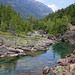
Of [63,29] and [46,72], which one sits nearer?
[46,72]

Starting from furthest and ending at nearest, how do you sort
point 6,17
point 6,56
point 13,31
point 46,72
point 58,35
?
point 58,35, point 6,17, point 13,31, point 6,56, point 46,72

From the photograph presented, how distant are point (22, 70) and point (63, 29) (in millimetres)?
65214

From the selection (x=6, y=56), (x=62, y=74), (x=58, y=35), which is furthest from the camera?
(x=58, y=35)

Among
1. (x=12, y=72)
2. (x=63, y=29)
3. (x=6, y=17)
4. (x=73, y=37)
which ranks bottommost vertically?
(x=12, y=72)

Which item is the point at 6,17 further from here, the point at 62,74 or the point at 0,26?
the point at 62,74

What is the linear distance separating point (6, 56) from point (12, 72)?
1107 centimetres

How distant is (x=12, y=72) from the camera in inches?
750

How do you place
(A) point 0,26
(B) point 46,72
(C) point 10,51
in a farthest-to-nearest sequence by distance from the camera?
(A) point 0,26 → (C) point 10,51 → (B) point 46,72

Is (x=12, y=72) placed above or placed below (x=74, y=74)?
below

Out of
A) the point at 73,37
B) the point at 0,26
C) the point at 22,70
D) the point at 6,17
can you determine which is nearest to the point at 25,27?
the point at 6,17

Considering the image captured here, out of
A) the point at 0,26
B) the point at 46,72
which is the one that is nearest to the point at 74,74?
the point at 46,72

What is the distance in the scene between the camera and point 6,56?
29.1 meters

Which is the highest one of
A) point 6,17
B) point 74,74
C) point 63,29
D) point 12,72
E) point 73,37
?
point 6,17

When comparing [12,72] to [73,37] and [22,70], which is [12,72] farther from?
[73,37]
